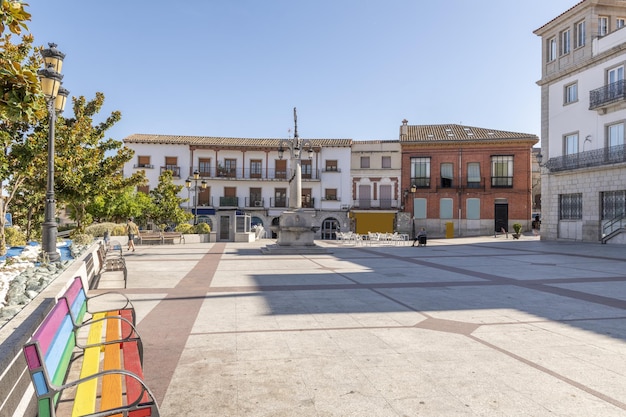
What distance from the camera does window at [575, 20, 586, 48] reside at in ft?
79.9

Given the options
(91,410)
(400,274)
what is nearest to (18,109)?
(91,410)

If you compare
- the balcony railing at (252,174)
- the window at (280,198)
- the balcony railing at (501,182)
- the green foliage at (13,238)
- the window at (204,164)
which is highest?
the window at (204,164)

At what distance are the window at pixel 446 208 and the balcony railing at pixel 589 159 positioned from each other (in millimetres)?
11540

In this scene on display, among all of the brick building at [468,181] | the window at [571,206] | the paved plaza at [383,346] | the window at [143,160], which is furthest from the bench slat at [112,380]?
the window at [143,160]

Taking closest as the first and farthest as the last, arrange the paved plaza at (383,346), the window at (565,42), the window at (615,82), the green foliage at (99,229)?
the paved plaza at (383,346) < the window at (615,82) < the green foliage at (99,229) < the window at (565,42)

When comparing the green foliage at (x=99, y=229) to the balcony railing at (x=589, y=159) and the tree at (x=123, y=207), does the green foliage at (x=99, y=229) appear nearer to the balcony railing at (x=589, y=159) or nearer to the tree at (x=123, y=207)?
the tree at (x=123, y=207)

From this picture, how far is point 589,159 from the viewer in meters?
23.9

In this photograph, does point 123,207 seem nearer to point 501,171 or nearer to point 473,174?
point 473,174

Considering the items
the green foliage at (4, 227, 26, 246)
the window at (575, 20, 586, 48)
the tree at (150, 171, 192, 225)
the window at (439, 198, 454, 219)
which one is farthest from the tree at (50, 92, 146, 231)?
the window at (439, 198, 454, 219)

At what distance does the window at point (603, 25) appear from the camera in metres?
23.8

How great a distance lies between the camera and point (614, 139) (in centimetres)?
2267

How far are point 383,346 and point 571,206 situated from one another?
24933 mm

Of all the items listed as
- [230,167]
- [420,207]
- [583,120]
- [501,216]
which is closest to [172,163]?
[230,167]

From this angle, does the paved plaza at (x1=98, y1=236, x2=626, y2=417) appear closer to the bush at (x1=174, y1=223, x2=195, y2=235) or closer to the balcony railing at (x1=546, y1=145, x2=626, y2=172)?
the balcony railing at (x1=546, y1=145, x2=626, y2=172)
